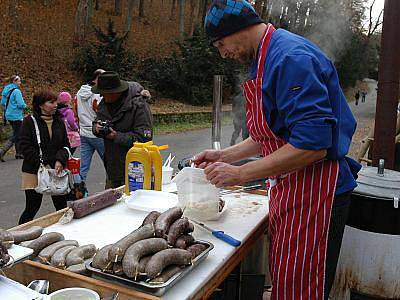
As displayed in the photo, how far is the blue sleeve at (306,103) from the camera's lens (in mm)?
1608

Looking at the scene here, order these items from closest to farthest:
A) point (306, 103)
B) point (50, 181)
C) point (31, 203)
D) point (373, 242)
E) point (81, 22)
A: point (306, 103), point (373, 242), point (50, 181), point (31, 203), point (81, 22)

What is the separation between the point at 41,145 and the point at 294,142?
3341 millimetres

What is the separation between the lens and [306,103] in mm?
1608

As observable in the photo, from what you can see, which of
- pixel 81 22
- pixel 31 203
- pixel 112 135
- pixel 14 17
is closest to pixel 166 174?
pixel 112 135

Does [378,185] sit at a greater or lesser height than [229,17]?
lesser

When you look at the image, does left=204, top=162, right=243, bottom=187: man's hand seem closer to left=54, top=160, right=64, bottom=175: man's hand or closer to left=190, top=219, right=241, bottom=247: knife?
left=190, top=219, right=241, bottom=247: knife

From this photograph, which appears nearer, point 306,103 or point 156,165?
point 306,103

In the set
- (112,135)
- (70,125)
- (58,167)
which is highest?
(112,135)

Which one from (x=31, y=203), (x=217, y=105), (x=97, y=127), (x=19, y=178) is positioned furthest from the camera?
(x=19, y=178)

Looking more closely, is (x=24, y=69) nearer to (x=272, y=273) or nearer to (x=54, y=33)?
(x=54, y=33)

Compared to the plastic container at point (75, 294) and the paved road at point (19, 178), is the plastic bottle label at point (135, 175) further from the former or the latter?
the paved road at point (19, 178)

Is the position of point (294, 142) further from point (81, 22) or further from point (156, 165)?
point (81, 22)

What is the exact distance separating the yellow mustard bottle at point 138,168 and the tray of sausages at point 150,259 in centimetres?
92

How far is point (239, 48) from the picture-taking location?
191 centimetres
